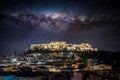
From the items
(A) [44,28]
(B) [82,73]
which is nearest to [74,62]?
(B) [82,73]

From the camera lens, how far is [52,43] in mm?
8828

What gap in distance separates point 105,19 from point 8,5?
1873 millimetres

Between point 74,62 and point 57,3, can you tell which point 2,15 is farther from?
point 74,62

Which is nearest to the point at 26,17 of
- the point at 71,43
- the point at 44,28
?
the point at 44,28

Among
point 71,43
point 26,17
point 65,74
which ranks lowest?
point 65,74

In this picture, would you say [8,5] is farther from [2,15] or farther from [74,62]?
[74,62]

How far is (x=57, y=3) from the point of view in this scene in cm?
876

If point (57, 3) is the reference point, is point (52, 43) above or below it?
below

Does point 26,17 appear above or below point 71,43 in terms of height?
above

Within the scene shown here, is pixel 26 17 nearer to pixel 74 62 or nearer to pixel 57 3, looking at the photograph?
pixel 57 3

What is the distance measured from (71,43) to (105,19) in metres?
0.81

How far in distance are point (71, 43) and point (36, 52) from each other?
716 mm

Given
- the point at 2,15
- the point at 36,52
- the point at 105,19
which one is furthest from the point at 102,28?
the point at 2,15

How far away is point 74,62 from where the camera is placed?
9070mm
